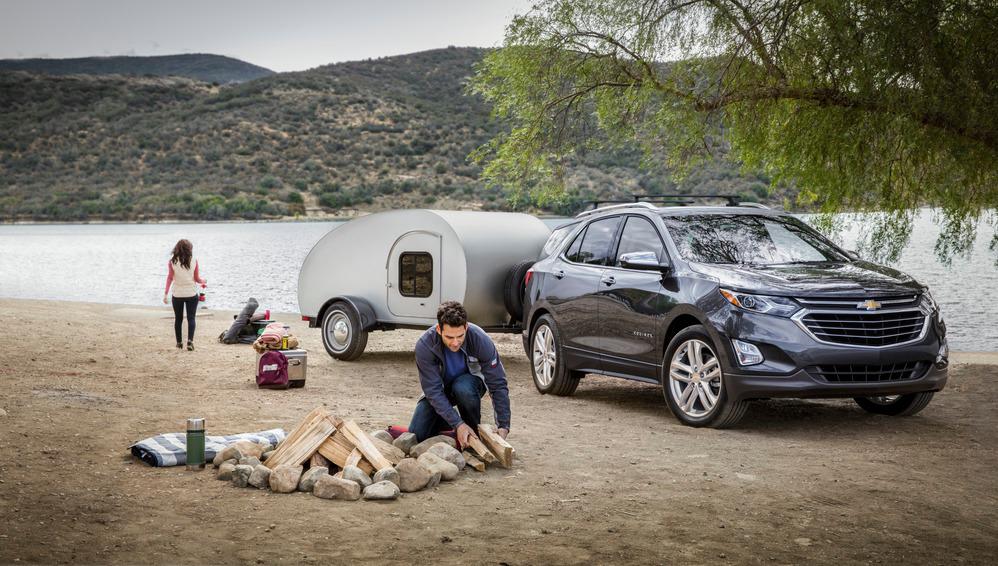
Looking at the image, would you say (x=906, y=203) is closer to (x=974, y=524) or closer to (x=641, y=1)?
(x=641, y=1)

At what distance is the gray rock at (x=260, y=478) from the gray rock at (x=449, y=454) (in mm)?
1129

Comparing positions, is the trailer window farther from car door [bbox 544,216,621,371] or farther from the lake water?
car door [bbox 544,216,621,371]

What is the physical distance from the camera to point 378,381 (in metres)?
14.0

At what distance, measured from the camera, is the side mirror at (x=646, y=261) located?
10.2 m

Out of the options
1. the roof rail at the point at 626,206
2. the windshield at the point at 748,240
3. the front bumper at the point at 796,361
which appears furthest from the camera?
the roof rail at the point at 626,206

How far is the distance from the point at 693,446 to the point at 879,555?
3061 mm

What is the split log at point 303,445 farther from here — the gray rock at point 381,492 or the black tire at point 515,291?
the black tire at point 515,291

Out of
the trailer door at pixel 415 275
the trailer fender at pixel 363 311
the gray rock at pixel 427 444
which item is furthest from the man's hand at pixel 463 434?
the trailer fender at pixel 363 311

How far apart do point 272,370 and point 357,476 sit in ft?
19.2

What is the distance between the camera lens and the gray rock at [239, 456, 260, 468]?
7.52 metres

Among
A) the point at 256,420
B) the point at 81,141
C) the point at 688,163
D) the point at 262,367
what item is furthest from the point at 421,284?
the point at 81,141

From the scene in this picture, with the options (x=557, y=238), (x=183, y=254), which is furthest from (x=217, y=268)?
(x=557, y=238)

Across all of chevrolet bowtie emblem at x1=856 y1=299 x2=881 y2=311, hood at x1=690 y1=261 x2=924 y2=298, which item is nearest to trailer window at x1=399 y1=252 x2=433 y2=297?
hood at x1=690 y1=261 x2=924 y2=298

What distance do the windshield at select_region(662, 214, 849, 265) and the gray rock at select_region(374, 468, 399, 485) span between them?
4113 mm
